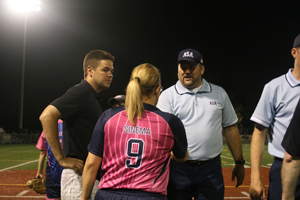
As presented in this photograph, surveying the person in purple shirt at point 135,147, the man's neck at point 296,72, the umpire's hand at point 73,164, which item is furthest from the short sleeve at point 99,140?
the man's neck at point 296,72

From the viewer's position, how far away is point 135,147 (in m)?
2.02

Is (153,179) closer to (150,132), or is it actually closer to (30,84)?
(150,132)

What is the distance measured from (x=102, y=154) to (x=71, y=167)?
70 cm

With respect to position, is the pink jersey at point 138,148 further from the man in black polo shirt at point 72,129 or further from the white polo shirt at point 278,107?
the white polo shirt at point 278,107

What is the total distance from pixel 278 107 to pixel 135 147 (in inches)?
60.4

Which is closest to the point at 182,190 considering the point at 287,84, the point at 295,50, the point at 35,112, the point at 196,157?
the point at 196,157

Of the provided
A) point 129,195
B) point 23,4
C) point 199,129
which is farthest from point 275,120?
point 23,4

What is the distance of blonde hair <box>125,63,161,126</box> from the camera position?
2073 millimetres

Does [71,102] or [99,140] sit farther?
[71,102]

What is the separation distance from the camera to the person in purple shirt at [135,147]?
2.02 meters

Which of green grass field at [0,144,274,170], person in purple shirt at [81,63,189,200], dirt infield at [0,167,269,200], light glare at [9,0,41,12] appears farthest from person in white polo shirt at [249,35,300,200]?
light glare at [9,0,41,12]

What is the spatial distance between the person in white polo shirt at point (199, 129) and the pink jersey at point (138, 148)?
0.93 meters

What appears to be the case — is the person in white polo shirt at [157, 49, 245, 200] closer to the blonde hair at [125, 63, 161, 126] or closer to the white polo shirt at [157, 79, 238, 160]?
the white polo shirt at [157, 79, 238, 160]

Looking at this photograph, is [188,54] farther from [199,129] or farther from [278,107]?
[278,107]
